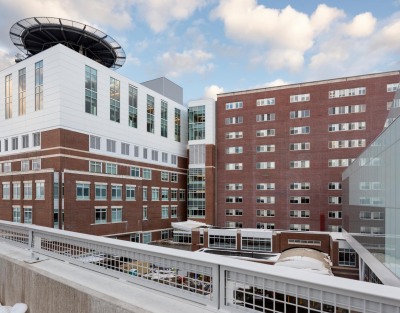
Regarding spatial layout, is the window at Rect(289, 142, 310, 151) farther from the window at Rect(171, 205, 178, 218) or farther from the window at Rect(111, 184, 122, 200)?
the window at Rect(111, 184, 122, 200)

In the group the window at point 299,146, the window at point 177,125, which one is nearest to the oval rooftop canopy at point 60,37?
the window at point 177,125

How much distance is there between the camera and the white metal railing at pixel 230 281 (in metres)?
2.83

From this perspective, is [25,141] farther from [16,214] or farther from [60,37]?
[60,37]

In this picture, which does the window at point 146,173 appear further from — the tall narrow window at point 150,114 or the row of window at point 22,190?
the row of window at point 22,190

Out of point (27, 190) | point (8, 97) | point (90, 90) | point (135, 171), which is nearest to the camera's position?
point (27, 190)

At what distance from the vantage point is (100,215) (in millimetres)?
34750

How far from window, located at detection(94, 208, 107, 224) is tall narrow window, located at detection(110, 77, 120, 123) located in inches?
486

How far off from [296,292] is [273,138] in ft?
159

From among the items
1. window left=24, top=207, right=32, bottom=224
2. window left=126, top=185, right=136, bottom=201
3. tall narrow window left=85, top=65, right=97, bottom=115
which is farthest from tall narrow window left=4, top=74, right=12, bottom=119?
window left=126, top=185, right=136, bottom=201

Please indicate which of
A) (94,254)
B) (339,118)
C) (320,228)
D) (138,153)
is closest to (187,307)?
(94,254)

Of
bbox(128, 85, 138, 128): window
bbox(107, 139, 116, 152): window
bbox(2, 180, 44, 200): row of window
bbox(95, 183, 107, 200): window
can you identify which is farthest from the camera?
bbox(128, 85, 138, 128): window

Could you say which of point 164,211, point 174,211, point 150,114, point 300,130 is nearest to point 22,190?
point 150,114

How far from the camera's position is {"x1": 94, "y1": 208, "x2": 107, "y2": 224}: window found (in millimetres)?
34219

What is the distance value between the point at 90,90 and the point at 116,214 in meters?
16.4
